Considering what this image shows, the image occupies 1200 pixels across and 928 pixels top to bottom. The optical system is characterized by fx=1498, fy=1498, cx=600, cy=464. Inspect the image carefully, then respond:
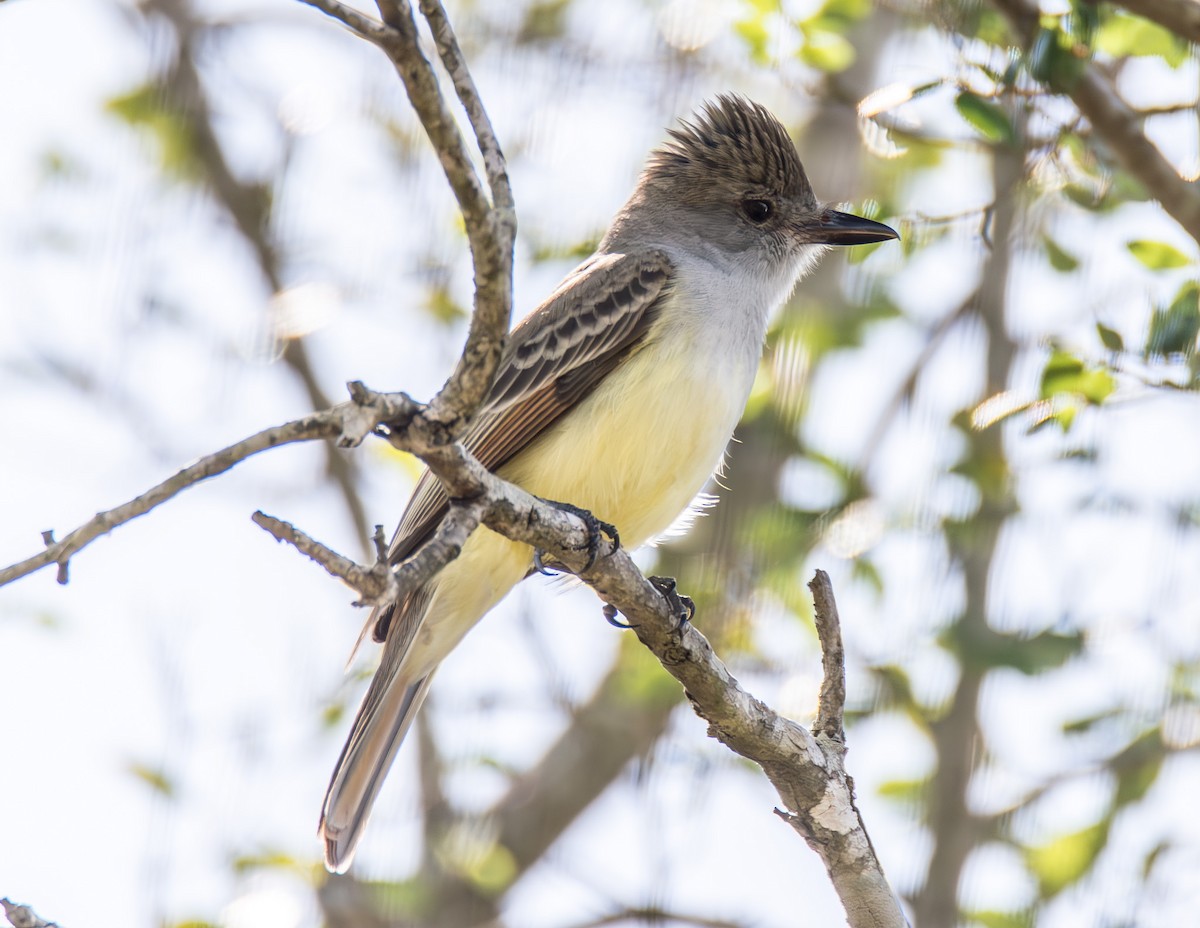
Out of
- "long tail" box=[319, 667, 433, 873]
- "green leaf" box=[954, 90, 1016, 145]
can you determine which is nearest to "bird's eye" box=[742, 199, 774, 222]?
"green leaf" box=[954, 90, 1016, 145]

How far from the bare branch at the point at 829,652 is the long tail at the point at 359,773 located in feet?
5.71

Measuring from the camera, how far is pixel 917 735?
7.05m

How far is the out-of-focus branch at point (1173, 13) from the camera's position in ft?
14.5

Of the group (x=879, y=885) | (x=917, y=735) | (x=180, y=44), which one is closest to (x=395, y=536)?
(x=879, y=885)

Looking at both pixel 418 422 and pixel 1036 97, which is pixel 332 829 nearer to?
pixel 418 422

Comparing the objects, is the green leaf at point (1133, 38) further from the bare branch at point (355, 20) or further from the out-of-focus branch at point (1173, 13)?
the bare branch at point (355, 20)

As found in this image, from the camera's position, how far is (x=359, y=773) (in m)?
5.13

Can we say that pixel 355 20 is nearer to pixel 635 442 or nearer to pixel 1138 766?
pixel 635 442

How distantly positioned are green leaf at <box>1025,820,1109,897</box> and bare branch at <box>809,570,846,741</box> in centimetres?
293

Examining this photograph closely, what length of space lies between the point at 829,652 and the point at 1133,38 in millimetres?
2387

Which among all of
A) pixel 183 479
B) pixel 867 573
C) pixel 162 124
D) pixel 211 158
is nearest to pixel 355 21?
pixel 183 479

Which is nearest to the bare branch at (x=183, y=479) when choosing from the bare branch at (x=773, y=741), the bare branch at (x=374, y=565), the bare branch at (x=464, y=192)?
the bare branch at (x=374, y=565)

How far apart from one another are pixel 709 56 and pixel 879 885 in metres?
5.30

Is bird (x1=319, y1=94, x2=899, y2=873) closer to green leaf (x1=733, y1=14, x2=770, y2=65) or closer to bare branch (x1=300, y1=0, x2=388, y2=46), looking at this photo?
green leaf (x1=733, y1=14, x2=770, y2=65)
